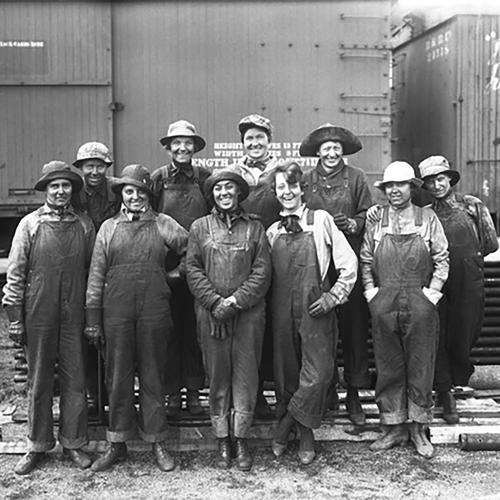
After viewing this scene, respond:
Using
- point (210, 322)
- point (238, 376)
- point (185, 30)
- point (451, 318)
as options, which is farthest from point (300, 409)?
point (185, 30)

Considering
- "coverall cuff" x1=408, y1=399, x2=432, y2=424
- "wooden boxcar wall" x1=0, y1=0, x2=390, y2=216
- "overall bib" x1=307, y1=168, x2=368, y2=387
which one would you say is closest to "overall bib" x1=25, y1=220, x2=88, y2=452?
"overall bib" x1=307, y1=168, x2=368, y2=387

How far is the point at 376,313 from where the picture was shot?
445 centimetres

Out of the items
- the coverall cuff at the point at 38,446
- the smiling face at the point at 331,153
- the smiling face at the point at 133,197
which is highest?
the smiling face at the point at 331,153

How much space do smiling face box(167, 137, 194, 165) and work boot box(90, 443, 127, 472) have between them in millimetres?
1976

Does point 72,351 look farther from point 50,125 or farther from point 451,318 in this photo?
point 50,125

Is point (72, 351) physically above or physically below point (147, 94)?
below

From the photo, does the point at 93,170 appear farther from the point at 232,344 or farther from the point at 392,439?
the point at 392,439

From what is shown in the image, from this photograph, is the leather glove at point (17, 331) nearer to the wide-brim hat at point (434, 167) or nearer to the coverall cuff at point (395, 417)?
the coverall cuff at point (395, 417)

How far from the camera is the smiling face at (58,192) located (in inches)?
169

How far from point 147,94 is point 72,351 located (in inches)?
173

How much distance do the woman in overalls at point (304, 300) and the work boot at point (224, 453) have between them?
1.28 ft

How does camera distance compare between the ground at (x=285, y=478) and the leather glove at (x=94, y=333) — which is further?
the leather glove at (x=94, y=333)

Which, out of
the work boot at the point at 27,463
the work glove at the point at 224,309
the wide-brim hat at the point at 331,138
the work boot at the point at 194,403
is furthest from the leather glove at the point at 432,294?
the work boot at the point at 27,463

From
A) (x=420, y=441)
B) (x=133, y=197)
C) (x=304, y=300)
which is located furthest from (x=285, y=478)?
(x=133, y=197)
